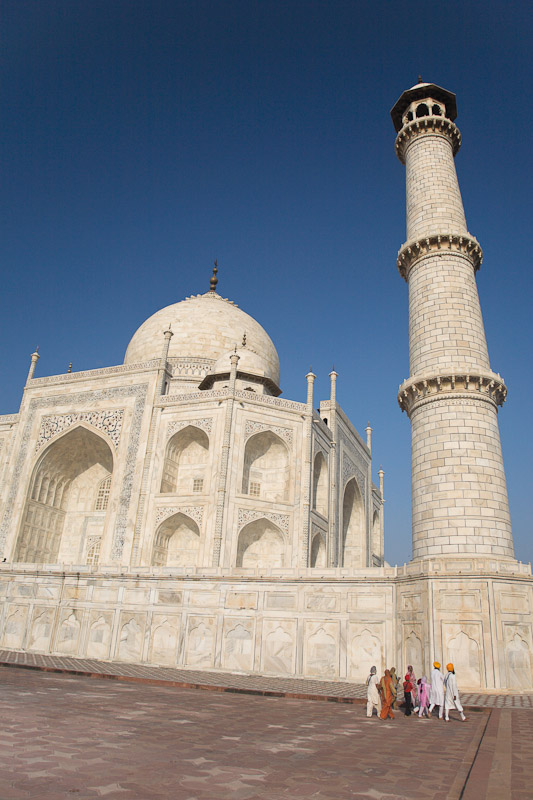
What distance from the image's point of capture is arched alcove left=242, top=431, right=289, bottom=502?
892 inches

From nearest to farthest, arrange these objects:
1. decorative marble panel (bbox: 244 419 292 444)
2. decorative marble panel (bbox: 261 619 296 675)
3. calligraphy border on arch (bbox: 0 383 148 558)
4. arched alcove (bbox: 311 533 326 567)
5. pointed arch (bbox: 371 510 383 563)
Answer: decorative marble panel (bbox: 261 619 296 675) → calligraphy border on arch (bbox: 0 383 148 558) → decorative marble panel (bbox: 244 419 292 444) → arched alcove (bbox: 311 533 326 567) → pointed arch (bbox: 371 510 383 563)

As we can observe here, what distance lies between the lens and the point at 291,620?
13.6 meters

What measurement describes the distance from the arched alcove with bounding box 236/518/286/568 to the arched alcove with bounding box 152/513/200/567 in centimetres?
172

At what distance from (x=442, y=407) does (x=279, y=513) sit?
9635mm

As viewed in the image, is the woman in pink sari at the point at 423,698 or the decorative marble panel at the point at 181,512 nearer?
the woman in pink sari at the point at 423,698

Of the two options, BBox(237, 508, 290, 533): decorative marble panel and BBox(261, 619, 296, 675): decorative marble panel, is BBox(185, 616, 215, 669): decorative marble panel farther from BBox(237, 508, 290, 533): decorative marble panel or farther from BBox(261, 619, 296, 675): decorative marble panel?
BBox(237, 508, 290, 533): decorative marble panel

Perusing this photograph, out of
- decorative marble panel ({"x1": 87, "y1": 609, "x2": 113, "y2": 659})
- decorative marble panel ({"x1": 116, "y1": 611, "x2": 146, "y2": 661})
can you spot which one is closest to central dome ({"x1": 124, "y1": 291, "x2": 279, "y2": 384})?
decorative marble panel ({"x1": 87, "y1": 609, "x2": 113, "y2": 659})

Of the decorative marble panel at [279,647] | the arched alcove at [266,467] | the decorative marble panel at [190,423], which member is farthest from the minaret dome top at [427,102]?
the decorative marble panel at [279,647]

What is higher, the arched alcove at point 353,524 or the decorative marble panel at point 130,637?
the arched alcove at point 353,524

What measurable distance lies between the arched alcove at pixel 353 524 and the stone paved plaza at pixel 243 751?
20.7 metres

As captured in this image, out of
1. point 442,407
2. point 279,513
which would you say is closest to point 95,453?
point 279,513

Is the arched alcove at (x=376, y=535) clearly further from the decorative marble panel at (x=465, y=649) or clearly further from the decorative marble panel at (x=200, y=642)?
the decorative marble panel at (x=465, y=649)

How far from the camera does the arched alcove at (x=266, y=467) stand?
22656 mm

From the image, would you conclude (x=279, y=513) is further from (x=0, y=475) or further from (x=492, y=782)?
(x=492, y=782)
